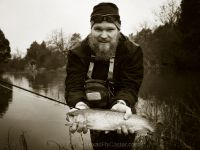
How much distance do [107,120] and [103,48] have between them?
823mm

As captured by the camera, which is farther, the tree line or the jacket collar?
the tree line

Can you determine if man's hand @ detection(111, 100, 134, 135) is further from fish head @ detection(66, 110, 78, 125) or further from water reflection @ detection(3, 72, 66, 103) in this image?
water reflection @ detection(3, 72, 66, 103)

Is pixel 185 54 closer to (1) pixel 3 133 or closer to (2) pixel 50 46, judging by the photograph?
(1) pixel 3 133

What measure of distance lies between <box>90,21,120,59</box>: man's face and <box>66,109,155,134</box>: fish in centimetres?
70

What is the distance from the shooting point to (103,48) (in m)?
3.15

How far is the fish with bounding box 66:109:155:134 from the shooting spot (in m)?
2.90

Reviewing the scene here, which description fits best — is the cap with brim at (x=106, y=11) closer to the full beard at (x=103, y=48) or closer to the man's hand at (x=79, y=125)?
the full beard at (x=103, y=48)

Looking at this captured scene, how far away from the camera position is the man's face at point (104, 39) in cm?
311

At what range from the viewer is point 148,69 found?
43812 millimetres

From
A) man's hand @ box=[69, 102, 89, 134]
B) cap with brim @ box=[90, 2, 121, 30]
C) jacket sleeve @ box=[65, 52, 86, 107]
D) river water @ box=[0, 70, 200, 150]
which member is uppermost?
cap with brim @ box=[90, 2, 121, 30]

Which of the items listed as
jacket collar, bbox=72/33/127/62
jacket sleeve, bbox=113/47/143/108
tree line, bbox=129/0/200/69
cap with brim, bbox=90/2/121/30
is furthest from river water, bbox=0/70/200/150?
tree line, bbox=129/0/200/69

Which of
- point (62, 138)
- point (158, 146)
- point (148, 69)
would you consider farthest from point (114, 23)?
point (148, 69)

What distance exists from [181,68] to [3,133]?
28.3m

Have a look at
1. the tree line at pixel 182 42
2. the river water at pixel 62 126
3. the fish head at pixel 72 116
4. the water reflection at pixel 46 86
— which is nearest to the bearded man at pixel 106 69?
the fish head at pixel 72 116
